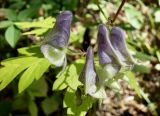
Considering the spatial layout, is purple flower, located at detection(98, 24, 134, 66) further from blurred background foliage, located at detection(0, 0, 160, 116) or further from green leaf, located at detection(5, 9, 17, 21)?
green leaf, located at detection(5, 9, 17, 21)

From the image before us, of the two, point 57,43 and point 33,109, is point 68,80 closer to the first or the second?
point 57,43

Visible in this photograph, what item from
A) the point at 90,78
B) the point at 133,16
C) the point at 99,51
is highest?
the point at 99,51

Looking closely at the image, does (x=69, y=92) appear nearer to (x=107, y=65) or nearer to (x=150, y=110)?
(x=107, y=65)

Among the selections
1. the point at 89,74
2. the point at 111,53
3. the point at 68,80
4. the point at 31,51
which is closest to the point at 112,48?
the point at 111,53

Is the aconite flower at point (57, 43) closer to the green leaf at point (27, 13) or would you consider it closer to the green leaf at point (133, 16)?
the green leaf at point (27, 13)

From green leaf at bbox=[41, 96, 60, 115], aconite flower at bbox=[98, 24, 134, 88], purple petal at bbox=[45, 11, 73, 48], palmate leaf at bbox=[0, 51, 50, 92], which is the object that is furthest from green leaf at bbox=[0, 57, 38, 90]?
green leaf at bbox=[41, 96, 60, 115]

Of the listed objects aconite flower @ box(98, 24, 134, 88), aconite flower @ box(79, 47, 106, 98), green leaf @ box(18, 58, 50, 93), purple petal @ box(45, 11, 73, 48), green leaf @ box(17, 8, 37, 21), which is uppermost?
purple petal @ box(45, 11, 73, 48)
